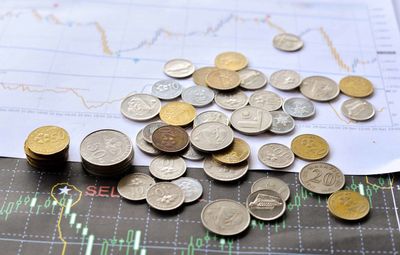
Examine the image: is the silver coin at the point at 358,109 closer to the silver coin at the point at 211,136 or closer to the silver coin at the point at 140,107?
the silver coin at the point at 211,136

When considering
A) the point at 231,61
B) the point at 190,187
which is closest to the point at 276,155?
the point at 190,187

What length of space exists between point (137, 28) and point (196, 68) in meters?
0.19

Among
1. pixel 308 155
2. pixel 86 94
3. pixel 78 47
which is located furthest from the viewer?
pixel 78 47

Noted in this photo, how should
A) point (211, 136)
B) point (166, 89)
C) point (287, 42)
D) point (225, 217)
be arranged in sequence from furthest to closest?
1. point (287, 42)
2. point (166, 89)
3. point (211, 136)
4. point (225, 217)

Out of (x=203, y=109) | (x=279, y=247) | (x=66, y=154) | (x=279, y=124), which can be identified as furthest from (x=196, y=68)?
(x=279, y=247)

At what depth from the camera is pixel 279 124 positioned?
979 mm

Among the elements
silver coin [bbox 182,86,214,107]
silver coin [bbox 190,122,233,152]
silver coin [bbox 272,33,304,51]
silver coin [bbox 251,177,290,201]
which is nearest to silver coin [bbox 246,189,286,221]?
silver coin [bbox 251,177,290,201]

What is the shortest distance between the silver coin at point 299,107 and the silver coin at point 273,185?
0.54ft

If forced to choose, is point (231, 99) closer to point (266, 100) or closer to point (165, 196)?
point (266, 100)

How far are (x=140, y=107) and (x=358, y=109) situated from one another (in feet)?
1.39

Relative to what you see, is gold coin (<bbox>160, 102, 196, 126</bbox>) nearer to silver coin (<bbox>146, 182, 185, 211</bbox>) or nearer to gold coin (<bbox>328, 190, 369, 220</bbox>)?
silver coin (<bbox>146, 182, 185, 211</bbox>)

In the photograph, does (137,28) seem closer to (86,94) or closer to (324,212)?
(86,94)

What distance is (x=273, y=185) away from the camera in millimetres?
883

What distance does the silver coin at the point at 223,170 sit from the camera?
35.0 inches
